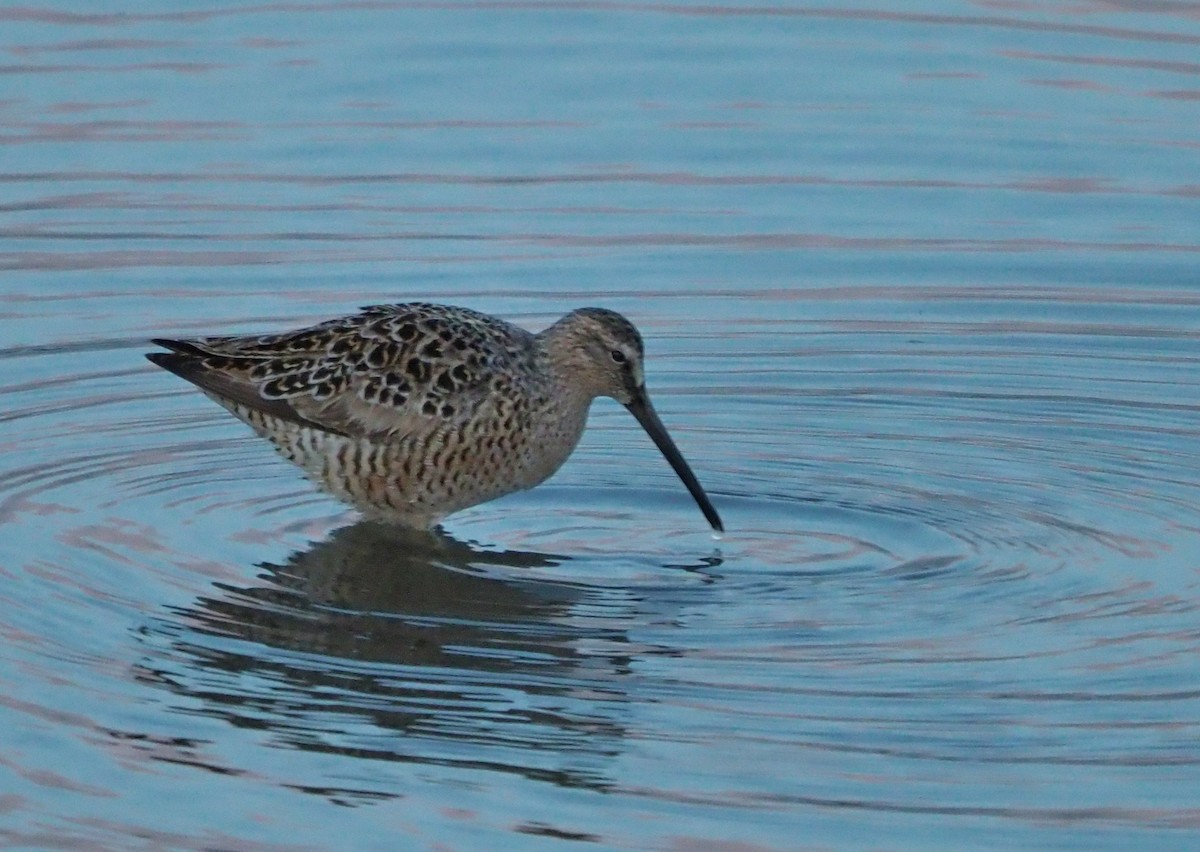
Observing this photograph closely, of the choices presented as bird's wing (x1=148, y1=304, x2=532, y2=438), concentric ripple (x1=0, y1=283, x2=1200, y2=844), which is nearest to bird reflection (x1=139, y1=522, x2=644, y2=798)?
concentric ripple (x1=0, y1=283, x2=1200, y2=844)

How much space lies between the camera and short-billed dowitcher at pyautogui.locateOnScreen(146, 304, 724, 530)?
30.3ft

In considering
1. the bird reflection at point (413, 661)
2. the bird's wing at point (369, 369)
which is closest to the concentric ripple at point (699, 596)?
the bird reflection at point (413, 661)

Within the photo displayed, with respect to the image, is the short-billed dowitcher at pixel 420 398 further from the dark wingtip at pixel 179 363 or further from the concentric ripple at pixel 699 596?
the concentric ripple at pixel 699 596

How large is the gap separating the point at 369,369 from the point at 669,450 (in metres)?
1.16

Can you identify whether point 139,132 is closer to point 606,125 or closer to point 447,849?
point 606,125

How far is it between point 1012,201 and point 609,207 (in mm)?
2032

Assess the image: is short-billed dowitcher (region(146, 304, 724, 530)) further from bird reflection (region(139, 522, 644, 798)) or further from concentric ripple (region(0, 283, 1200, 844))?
bird reflection (region(139, 522, 644, 798))

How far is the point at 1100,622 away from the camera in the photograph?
8023 millimetres

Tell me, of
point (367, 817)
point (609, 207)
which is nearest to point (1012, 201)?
point (609, 207)

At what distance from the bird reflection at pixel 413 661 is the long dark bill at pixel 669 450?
635 mm

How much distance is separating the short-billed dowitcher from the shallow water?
22 cm

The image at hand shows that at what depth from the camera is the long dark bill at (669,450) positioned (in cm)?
912

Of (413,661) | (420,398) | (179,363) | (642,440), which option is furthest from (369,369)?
(413,661)

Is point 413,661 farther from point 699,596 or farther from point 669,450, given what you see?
point 669,450
